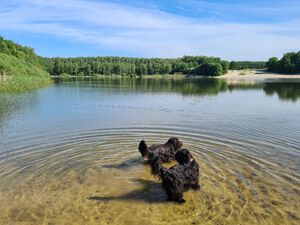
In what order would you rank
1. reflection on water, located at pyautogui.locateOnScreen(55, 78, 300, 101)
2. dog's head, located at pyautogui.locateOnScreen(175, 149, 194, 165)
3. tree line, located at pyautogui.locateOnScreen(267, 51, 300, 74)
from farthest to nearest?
tree line, located at pyautogui.locateOnScreen(267, 51, 300, 74) → reflection on water, located at pyautogui.locateOnScreen(55, 78, 300, 101) → dog's head, located at pyautogui.locateOnScreen(175, 149, 194, 165)

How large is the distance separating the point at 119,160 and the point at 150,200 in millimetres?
3730

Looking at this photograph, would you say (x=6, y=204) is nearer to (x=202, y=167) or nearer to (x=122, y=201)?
(x=122, y=201)

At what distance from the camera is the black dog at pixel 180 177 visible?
866 cm

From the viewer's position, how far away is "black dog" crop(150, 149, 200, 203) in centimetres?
866

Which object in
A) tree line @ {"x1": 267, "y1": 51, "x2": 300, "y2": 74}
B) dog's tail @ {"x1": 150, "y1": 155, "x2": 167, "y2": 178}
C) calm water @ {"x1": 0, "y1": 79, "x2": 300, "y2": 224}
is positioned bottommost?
calm water @ {"x1": 0, "y1": 79, "x2": 300, "y2": 224}

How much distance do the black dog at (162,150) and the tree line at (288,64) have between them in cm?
14173

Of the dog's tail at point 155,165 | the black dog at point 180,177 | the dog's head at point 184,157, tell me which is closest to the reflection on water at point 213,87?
the dog's tail at point 155,165

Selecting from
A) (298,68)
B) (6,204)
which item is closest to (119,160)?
(6,204)

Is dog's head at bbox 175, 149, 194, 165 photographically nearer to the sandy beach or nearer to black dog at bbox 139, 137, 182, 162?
black dog at bbox 139, 137, 182, 162

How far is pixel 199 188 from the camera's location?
31.3ft

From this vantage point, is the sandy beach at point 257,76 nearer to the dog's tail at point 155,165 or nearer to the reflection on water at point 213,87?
the reflection on water at point 213,87

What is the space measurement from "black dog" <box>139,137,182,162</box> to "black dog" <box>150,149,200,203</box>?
133cm

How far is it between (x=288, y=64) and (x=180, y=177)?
478 ft

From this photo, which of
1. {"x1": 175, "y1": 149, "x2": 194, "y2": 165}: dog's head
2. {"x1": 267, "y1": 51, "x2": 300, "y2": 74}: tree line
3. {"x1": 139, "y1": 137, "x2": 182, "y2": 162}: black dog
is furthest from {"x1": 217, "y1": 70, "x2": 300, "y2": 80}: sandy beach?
{"x1": 175, "y1": 149, "x2": 194, "y2": 165}: dog's head
